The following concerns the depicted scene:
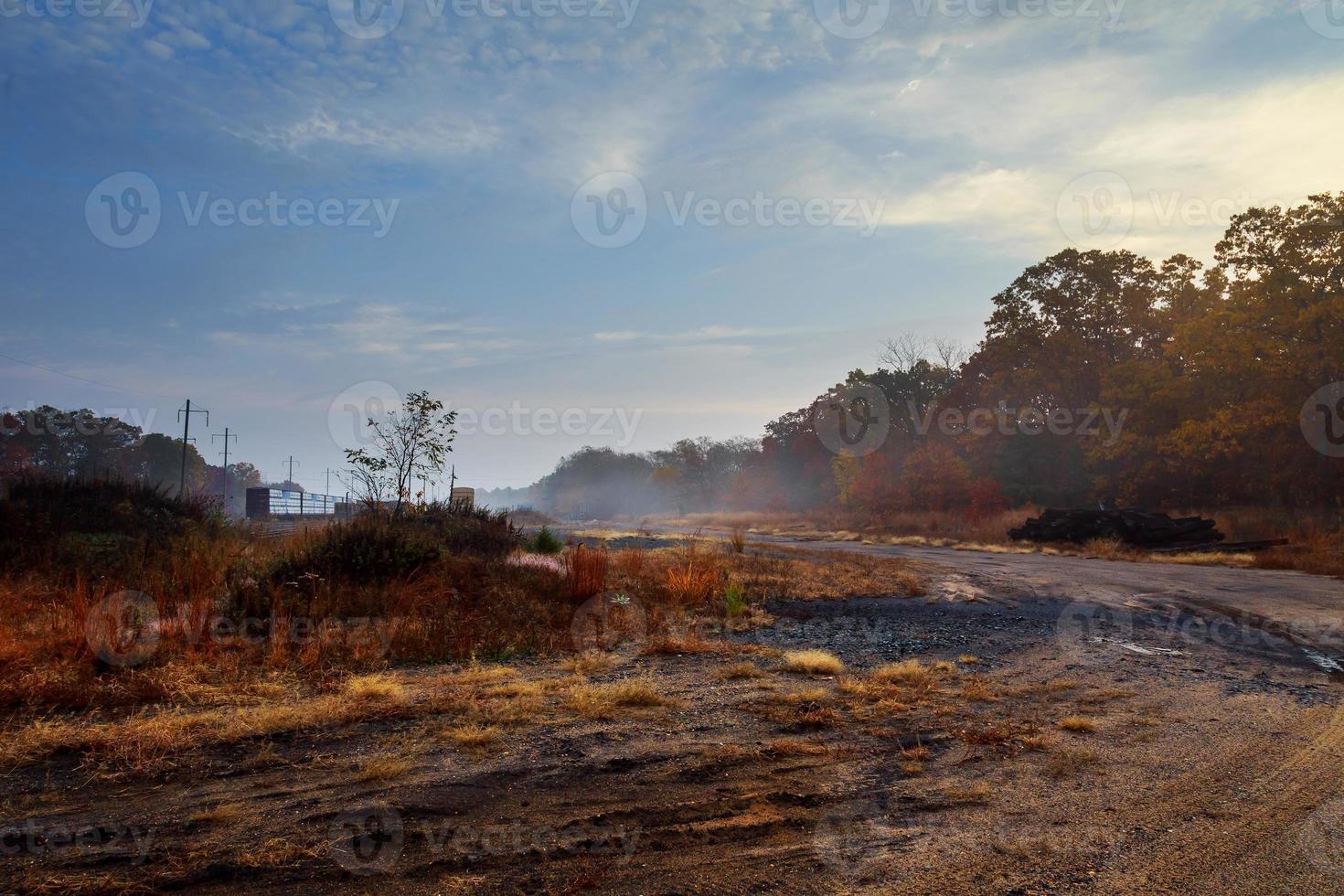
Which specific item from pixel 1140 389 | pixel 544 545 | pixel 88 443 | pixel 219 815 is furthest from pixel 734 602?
pixel 88 443

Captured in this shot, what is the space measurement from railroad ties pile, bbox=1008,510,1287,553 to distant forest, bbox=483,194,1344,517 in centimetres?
570

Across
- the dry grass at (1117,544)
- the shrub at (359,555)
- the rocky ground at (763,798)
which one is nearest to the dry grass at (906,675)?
the rocky ground at (763,798)

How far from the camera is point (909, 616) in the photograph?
35.7 ft

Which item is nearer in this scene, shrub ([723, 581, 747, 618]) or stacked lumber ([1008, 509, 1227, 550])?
shrub ([723, 581, 747, 618])

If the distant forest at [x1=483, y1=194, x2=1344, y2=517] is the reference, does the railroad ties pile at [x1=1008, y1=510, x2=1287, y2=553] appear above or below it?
below

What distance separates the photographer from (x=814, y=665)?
7.06 metres

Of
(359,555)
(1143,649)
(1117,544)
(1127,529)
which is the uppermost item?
(359,555)

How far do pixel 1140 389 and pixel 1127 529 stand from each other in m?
10.7

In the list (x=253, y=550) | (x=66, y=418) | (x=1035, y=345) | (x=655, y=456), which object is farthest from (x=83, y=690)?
(x=655, y=456)

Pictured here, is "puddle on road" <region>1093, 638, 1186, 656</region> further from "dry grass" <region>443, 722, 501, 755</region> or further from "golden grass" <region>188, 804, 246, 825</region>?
"golden grass" <region>188, 804, 246, 825</region>

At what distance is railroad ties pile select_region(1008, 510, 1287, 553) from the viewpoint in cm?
2130

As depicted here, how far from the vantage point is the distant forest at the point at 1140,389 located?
2581 centimetres

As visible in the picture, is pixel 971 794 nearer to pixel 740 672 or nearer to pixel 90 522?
pixel 740 672

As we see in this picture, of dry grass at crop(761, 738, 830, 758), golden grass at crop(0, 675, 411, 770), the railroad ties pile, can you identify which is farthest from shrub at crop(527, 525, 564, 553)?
the railroad ties pile
